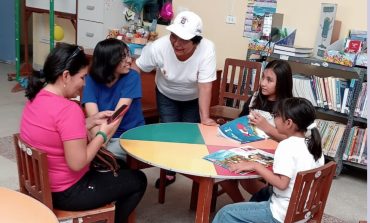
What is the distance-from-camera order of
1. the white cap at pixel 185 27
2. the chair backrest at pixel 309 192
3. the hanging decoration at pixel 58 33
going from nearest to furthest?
the chair backrest at pixel 309 192
the white cap at pixel 185 27
the hanging decoration at pixel 58 33

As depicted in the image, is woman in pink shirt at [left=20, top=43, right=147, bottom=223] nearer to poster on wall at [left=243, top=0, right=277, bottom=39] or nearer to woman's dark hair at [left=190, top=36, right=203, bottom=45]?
woman's dark hair at [left=190, top=36, right=203, bottom=45]

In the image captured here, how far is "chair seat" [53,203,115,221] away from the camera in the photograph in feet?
5.57

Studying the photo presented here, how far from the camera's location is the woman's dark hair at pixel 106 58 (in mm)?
2164

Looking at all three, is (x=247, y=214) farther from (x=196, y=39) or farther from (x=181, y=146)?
(x=196, y=39)

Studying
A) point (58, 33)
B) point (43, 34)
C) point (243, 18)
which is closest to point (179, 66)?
point (243, 18)

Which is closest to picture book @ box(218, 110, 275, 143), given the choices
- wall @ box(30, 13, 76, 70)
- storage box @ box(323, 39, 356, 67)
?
storage box @ box(323, 39, 356, 67)

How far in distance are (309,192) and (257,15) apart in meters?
2.64

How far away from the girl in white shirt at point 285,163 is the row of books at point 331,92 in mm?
1669

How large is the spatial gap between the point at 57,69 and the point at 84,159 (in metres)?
0.38

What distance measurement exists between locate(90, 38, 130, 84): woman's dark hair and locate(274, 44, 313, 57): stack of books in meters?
1.74

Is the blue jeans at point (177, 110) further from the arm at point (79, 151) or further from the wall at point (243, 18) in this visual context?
the wall at point (243, 18)

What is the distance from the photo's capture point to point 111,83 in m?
2.26

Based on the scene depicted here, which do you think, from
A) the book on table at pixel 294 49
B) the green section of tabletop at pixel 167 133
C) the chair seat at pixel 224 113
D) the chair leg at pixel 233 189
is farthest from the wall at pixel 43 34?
the chair leg at pixel 233 189

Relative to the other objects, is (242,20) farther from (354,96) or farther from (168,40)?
(168,40)
